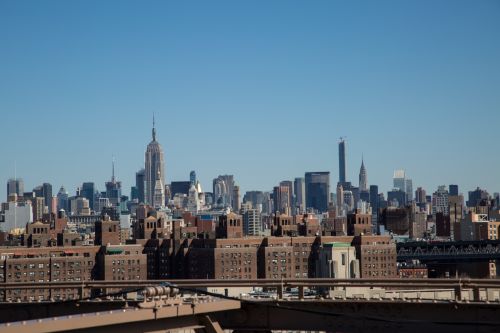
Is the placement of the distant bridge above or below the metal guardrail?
below

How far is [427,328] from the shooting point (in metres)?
25.6

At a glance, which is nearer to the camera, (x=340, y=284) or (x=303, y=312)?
(x=303, y=312)

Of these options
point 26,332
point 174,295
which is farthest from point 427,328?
point 26,332

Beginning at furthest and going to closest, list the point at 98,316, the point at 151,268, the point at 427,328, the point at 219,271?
1. the point at 151,268
2. the point at 219,271
3. the point at 427,328
4. the point at 98,316

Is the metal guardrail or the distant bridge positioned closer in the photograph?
the distant bridge

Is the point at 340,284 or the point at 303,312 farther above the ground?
the point at 340,284

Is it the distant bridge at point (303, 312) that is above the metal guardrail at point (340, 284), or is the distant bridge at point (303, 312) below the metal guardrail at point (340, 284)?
below

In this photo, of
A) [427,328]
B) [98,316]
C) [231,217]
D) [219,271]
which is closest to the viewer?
[98,316]

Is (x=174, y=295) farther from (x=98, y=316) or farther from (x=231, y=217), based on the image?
(x=231, y=217)

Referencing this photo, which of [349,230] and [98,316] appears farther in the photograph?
[349,230]

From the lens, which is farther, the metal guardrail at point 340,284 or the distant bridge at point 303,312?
the metal guardrail at point 340,284

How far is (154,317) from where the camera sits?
24.3 metres

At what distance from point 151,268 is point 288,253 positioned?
1983cm

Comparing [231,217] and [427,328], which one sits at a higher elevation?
[231,217]
